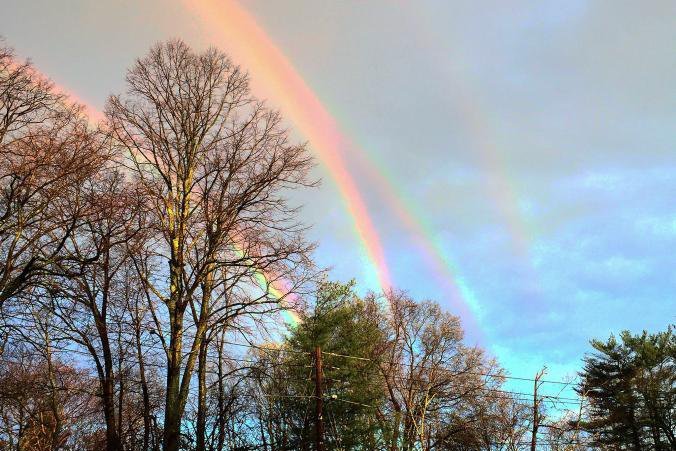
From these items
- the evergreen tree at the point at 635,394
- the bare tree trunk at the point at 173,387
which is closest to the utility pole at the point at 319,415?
the bare tree trunk at the point at 173,387

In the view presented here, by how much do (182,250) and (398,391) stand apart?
20.2 metres

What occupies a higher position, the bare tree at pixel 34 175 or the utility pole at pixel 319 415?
the bare tree at pixel 34 175

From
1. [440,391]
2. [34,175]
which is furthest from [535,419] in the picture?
[34,175]

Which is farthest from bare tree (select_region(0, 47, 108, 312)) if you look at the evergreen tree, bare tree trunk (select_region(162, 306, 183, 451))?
the evergreen tree

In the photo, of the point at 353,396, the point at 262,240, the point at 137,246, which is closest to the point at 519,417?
the point at 353,396

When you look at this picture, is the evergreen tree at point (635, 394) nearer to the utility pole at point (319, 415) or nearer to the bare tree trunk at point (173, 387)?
the utility pole at point (319, 415)

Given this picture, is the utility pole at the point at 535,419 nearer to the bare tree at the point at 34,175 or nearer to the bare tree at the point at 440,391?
the bare tree at the point at 440,391

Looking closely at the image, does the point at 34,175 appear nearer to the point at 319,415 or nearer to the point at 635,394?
the point at 319,415

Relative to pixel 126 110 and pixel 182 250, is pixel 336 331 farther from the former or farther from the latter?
pixel 126 110

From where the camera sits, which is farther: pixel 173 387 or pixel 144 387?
pixel 144 387

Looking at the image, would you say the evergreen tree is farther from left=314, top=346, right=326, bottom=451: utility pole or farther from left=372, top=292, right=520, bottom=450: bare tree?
left=314, top=346, right=326, bottom=451: utility pole

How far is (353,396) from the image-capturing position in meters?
26.7

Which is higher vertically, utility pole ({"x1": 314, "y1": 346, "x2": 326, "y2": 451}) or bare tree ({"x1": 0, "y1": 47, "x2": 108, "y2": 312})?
bare tree ({"x1": 0, "y1": 47, "x2": 108, "y2": 312})

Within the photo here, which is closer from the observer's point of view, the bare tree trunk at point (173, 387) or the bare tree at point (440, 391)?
the bare tree trunk at point (173, 387)
